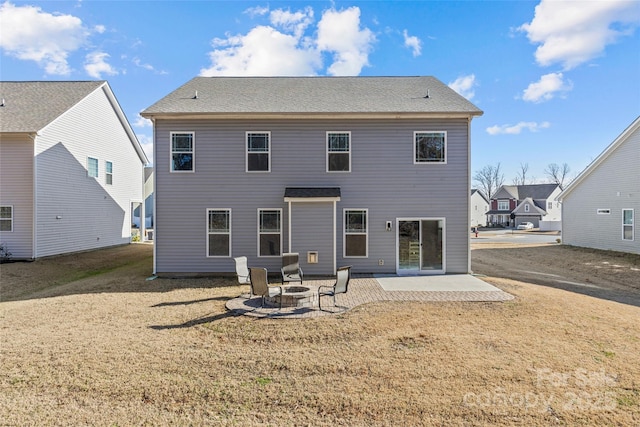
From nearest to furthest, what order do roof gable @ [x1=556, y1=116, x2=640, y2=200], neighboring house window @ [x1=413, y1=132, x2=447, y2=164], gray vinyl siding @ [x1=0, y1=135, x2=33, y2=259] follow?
neighboring house window @ [x1=413, y1=132, x2=447, y2=164] → gray vinyl siding @ [x1=0, y1=135, x2=33, y2=259] → roof gable @ [x1=556, y1=116, x2=640, y2=200]

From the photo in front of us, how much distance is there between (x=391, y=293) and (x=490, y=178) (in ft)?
265

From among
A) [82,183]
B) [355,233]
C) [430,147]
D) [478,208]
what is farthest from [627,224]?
[478,208]

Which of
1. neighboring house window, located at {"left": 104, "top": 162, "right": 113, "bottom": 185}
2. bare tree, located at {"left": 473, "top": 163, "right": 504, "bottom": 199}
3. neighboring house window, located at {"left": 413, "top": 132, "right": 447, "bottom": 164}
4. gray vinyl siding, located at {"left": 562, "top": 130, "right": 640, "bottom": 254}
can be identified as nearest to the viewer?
neighboring house window, located at {"left": 413, "top": 132, "right": 447, "bottom": 164}

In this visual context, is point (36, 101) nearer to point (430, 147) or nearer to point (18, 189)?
point (18, 189)

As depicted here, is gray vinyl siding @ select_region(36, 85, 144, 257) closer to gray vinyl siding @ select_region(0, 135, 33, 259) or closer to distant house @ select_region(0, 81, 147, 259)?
distant house @ select_region(0, 81, 147, 259)

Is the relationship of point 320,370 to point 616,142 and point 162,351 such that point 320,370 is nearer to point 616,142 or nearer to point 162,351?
point 162,351

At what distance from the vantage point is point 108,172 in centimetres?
1872

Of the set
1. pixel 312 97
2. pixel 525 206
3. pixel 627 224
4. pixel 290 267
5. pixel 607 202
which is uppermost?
pixel 312 97

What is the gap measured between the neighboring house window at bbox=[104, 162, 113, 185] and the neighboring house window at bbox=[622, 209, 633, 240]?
2890 centimetres

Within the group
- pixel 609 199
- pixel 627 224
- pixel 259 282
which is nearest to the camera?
pixel 259 282

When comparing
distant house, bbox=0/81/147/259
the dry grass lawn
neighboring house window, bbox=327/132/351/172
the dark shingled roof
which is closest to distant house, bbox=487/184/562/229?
the dry grass lawn

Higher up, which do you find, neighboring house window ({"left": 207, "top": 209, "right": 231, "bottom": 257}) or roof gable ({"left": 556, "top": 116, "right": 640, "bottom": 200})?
roof gable ({"left": 556, "top": 116, "right": 640, "bottom": 200})

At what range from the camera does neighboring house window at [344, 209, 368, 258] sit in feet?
37.4

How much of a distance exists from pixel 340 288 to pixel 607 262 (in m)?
15.3
